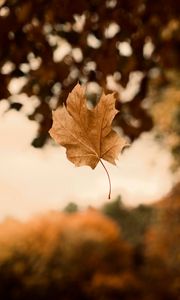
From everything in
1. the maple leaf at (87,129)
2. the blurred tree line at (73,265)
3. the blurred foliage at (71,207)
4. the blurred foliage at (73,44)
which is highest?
the blurred foliage at (71,207)

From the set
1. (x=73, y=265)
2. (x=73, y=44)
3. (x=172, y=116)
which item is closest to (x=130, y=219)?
(x=73, y=265)

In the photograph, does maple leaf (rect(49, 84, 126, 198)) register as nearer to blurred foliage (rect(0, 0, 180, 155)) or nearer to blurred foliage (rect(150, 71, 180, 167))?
blurred foliage (rect(0, 0, 180, 155))

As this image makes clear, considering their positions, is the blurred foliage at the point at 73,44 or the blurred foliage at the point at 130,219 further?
the blurred foliage at the point at 130,219

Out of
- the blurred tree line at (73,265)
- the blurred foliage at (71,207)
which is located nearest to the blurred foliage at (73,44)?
the blurred tree line at (73,265)

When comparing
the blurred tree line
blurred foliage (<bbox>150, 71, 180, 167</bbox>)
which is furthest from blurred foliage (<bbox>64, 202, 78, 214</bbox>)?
blurred foliage (<bbox>150, 71, 180, 167</bbox>)

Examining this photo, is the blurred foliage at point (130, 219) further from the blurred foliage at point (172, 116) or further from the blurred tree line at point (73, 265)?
the blurred foliage at point (172, 116)

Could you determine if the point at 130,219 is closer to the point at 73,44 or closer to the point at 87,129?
the point at 73,44

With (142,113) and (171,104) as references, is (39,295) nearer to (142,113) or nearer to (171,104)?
(171,104)
